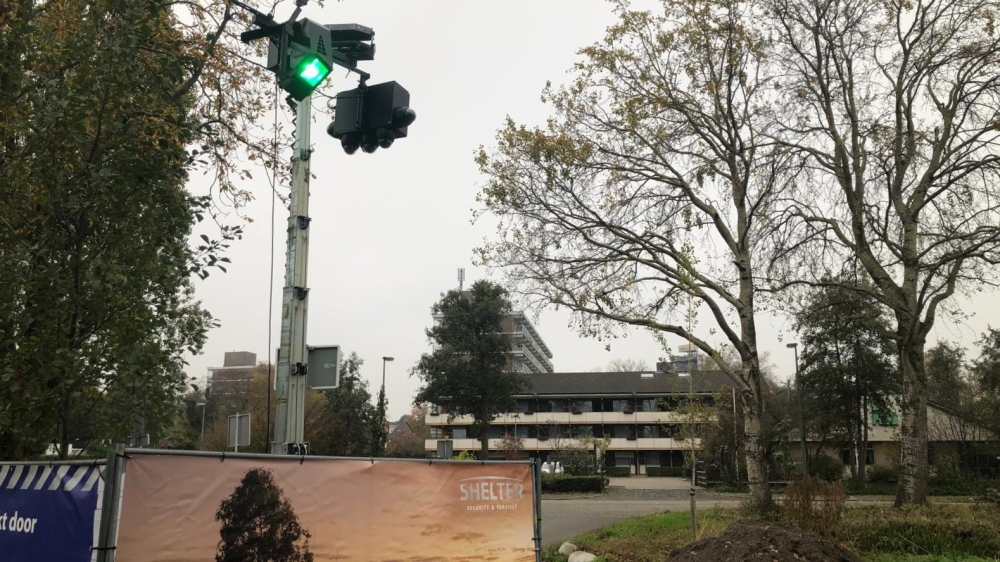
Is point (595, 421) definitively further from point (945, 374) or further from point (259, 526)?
point (259, 526)

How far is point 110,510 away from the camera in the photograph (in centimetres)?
471

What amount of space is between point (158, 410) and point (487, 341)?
3889 cm

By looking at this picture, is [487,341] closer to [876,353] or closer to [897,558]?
[876,353]

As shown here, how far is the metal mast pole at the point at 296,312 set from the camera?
5621 millimetres

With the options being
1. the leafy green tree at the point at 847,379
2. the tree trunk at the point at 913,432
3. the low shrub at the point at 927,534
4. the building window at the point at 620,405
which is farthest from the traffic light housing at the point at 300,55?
the building window at the point at 620,405

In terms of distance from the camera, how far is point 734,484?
138ft

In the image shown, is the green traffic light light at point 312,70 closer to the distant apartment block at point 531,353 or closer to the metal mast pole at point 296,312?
the metal mast pole at point 296,312

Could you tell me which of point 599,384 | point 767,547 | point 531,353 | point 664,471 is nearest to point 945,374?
point 664,471

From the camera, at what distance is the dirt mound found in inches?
319

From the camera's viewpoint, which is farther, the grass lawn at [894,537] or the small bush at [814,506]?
the small bush at [814,506]

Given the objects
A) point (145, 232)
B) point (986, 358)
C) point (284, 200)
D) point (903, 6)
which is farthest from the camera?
point (986, 358)

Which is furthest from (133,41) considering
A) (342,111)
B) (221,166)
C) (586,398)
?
(586,398)

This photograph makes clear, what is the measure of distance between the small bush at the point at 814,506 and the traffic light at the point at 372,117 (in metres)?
10.7

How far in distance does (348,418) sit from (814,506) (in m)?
41.3
